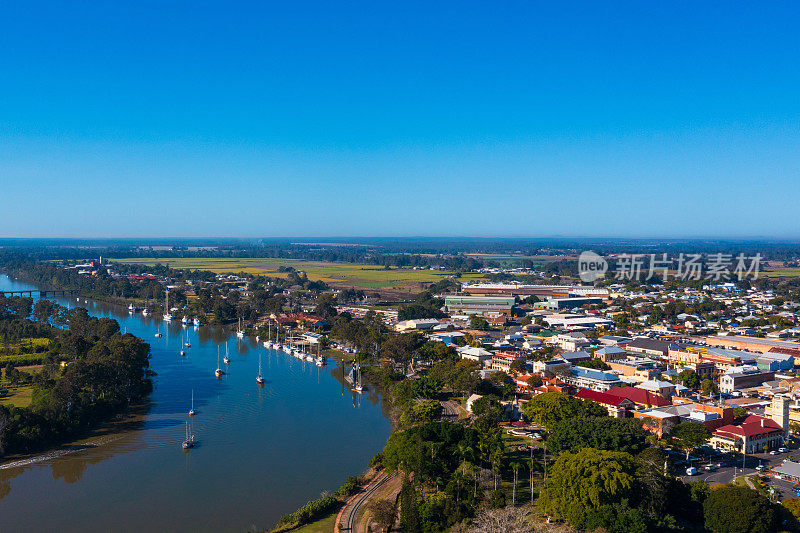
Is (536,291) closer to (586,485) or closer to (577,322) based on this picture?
(577,322)

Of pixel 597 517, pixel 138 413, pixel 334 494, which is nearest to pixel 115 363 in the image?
pixel 138 413

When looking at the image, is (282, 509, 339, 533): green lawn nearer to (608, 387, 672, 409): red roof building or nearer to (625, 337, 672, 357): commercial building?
(608, 387, 672, 409): red roof building

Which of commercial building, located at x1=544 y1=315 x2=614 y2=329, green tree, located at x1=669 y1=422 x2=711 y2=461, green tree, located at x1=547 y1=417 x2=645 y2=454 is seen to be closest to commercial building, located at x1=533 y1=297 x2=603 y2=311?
commercial building, located at x1=544 y1=315 x2=614 y2=329

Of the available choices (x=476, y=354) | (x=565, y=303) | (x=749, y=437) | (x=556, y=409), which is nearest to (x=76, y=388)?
(x=556, y=409)

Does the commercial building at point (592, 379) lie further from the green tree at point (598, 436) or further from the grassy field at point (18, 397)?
the grassy field at point (18, 397)

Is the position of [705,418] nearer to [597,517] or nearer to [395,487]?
[597,517]
